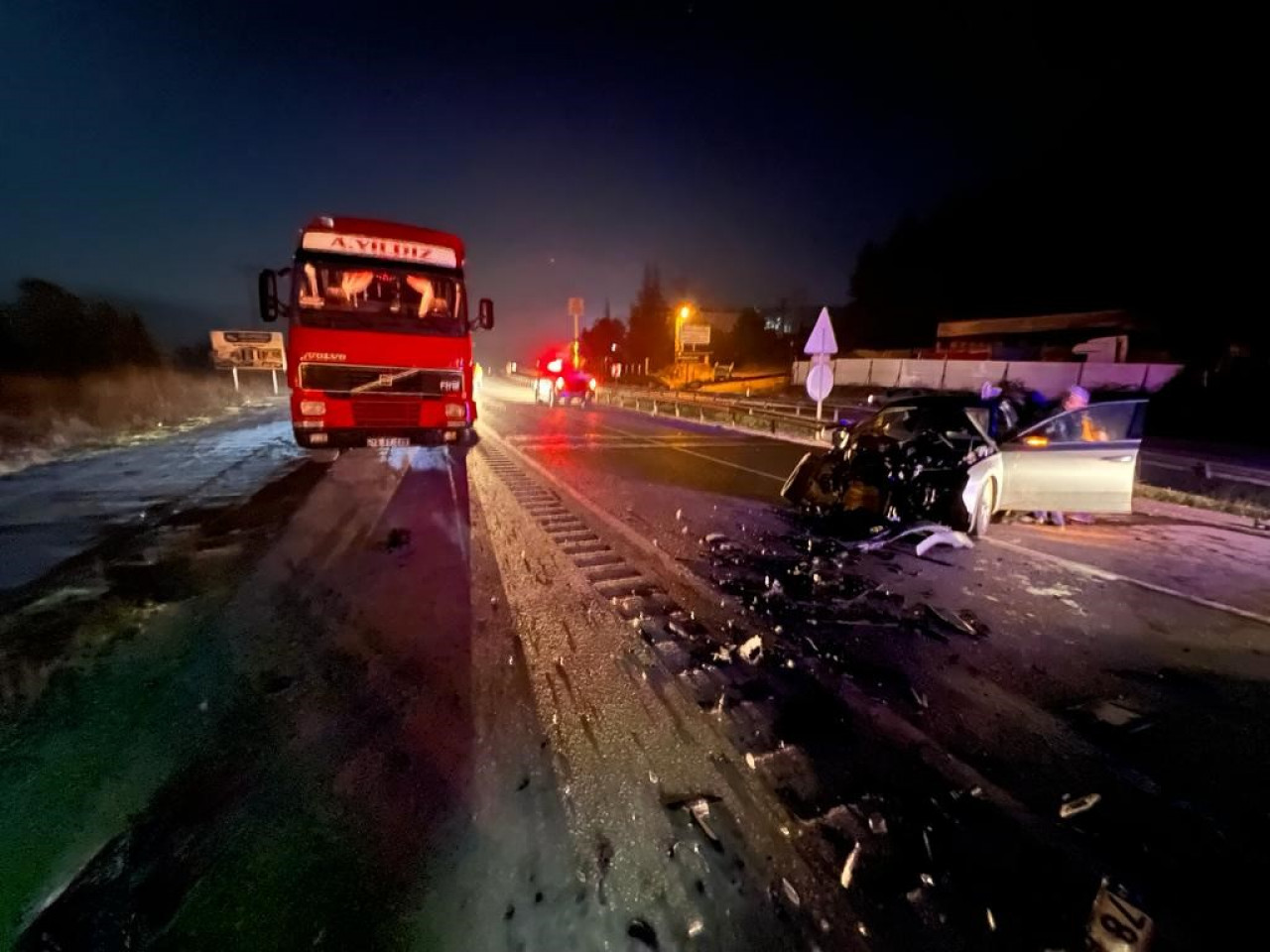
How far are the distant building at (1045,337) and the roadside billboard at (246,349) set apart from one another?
36341 millimetres

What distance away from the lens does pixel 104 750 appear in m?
2.74

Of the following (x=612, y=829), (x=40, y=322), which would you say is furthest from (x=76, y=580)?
(x=40, y=322)

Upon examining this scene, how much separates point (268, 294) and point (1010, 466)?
1037 cm

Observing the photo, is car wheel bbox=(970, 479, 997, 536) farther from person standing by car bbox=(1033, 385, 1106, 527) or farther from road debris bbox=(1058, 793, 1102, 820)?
road debris bbox=(1058, 793, 1102, 820)

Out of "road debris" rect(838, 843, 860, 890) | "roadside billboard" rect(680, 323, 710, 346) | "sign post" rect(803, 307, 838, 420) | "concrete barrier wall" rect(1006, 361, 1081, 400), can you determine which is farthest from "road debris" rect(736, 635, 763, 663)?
"roadside billboard" rect(680, 323, 710, 346)

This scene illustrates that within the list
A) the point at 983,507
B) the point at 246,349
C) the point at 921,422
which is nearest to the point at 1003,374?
the point at 921,422

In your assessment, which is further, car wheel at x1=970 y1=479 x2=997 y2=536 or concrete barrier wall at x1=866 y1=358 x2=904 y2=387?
concrete barrier wall at x1=866 y1=358 x2=904 y2=387

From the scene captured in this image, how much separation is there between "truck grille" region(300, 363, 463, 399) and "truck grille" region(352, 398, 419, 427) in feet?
0.54

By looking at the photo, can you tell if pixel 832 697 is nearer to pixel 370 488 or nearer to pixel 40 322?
pixel 370 488

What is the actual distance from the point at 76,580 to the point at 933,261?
50074 millimetres

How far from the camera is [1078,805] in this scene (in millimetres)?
2455

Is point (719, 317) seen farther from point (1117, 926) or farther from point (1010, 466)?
point (1117, 926)

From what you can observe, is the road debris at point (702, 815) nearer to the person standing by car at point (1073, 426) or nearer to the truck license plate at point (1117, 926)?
the truck license plate at point (1117, 926)

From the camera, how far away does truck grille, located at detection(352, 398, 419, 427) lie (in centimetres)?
830
